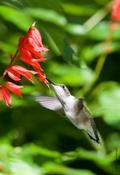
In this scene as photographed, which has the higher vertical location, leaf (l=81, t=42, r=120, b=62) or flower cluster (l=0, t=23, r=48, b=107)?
leaf (l=81, t=42, r=120, b=62)

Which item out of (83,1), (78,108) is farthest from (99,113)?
(83,1)

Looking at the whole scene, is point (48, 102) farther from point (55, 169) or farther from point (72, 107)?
point (55, 169)

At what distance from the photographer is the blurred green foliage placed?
61.8 inches

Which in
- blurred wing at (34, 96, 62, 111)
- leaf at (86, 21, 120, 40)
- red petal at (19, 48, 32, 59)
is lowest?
blurred wing at (34, 96, 62, 111)

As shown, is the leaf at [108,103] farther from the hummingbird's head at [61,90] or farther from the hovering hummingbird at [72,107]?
the hummingbird's head at [61,90]

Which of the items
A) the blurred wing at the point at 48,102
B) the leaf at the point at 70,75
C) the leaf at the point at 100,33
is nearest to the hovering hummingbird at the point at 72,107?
the blurred wing at the point at 48,102

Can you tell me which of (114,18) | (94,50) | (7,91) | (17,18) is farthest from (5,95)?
(94,50)

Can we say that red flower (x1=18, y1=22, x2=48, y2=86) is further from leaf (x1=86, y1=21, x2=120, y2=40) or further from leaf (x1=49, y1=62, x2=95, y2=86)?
leaf (x1=86, y1=21, x2=120, y2=40)

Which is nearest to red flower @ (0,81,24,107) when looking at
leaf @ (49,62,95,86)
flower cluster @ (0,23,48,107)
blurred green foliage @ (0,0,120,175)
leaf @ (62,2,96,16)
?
flower cluster @ (0,23,48,107)

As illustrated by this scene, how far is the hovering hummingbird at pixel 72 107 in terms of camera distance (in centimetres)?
93

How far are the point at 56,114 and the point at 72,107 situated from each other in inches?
41.6

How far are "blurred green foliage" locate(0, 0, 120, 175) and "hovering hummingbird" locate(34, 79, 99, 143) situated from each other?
1.14 ft

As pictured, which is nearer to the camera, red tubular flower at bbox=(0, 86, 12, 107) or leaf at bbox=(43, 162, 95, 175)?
red tubular flower at bbox=(0, 86, 12, 107)

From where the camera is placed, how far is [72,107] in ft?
3.19
